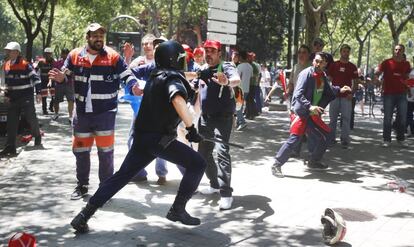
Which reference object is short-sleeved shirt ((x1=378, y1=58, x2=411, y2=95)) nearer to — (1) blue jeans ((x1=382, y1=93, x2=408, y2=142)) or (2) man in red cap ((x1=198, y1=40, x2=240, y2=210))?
(1) blue jeans ((x1=382, y1=93, x2=408, y2=142))

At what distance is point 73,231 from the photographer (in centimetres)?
519

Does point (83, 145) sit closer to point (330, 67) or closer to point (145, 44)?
point (145, 44)

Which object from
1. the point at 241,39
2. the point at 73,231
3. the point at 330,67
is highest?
the point at 241,39

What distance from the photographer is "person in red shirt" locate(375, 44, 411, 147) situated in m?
10.6

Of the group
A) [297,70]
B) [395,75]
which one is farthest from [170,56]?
[395,75]

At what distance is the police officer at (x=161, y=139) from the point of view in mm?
4910

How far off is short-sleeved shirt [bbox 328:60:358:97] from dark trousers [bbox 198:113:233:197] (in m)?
4.50

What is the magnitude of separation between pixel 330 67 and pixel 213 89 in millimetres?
4621

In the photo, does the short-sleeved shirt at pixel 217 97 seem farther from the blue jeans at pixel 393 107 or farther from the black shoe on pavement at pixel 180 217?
the blue jeans at pixel 393 107

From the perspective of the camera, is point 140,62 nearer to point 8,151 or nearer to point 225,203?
point 225,203

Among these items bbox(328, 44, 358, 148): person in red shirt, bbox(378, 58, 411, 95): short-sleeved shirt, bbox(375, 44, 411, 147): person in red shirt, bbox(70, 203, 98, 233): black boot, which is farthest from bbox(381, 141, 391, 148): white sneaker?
bbox(70, 203, 98, 233): black boot

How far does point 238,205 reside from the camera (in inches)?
246

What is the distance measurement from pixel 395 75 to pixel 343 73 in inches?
44.9

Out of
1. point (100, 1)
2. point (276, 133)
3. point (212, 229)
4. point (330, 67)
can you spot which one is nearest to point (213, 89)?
point (212, 229)
